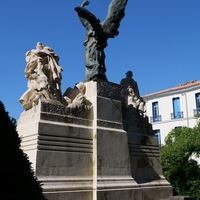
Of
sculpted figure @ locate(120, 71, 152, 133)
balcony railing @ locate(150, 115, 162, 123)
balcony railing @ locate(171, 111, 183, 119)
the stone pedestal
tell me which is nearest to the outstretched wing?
sculpted figure @ locate(120, 71, 152, 133)

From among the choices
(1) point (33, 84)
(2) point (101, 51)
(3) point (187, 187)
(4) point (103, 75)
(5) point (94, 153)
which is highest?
(2) point (101, 51)

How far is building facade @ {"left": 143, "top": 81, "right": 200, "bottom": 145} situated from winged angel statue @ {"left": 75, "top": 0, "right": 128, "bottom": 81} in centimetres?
2127


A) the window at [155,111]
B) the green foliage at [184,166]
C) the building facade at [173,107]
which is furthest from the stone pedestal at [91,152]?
the window at [155,111]

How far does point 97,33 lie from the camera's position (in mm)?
11719

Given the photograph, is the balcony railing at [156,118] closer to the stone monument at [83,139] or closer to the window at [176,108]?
the window at [176,108]

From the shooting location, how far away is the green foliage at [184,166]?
58.2ft

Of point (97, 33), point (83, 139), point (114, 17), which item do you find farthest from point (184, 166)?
point (83, 139)

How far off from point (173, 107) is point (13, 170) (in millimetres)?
30293

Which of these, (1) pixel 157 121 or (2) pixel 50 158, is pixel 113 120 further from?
(1) pixel 157 121

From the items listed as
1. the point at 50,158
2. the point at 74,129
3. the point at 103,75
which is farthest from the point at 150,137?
the point at 50,158

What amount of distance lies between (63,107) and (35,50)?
210 cm

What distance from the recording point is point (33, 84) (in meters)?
9.88

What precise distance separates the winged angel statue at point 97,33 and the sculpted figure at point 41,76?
4.94 feet

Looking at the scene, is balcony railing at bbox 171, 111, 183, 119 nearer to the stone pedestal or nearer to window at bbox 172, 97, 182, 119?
window at bbox 172, 97, 182, 119
